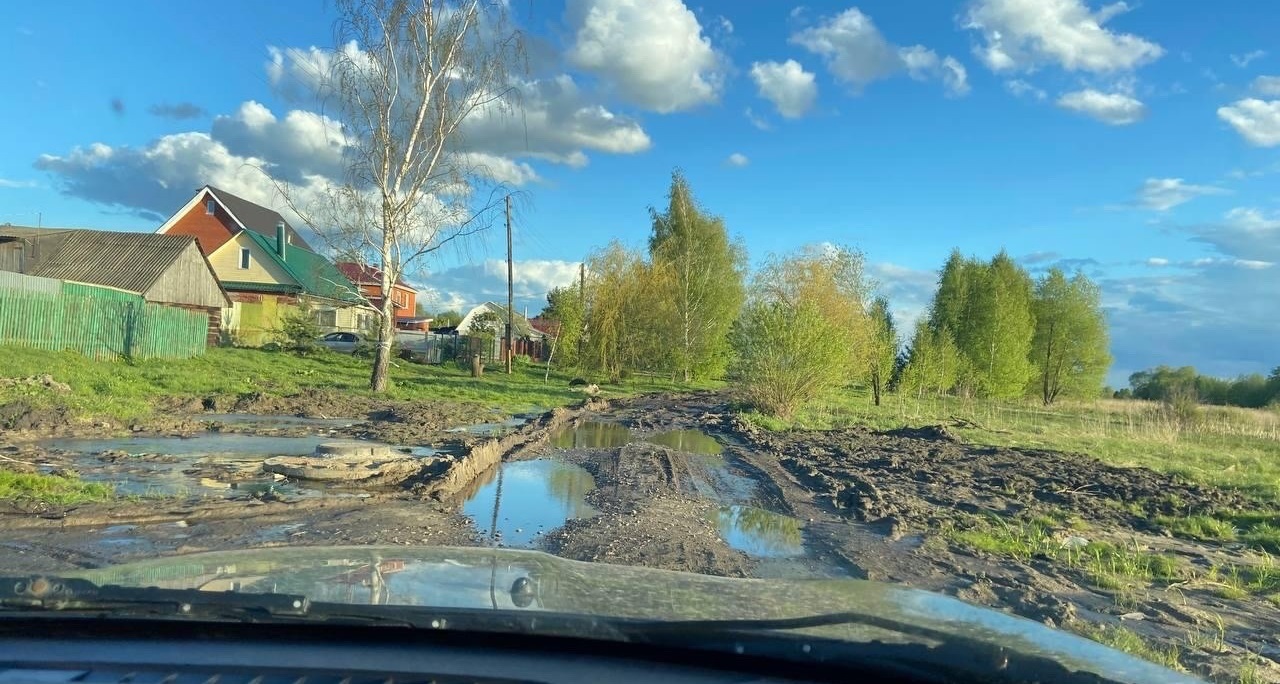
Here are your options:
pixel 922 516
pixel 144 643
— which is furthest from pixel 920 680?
pixel 922 516

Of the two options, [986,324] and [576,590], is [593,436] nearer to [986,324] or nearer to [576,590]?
[576,590]

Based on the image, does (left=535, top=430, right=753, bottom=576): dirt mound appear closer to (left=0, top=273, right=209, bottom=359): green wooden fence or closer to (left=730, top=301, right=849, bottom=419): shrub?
(left=730, top=301, right=849, bottom=419): shrub

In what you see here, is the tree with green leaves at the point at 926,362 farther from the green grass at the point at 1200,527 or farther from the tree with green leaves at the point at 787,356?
the green grass at the point at 1200,527

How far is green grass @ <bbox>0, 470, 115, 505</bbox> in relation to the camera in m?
8.13

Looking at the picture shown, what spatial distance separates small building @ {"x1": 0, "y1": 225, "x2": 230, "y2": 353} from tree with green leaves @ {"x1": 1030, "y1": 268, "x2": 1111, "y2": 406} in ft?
157

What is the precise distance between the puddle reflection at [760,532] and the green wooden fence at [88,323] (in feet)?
73.3

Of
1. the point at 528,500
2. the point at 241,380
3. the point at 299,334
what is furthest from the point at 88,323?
the point at 528,500

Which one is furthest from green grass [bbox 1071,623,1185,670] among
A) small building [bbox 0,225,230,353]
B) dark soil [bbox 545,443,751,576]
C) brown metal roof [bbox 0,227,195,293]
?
brown metal roof [bbox 0,227,195,293]

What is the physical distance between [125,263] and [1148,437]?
39.9 meters

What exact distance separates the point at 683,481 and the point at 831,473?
2873mm

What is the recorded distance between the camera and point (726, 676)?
244 cm

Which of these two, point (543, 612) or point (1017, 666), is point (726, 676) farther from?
point (1017, 666)

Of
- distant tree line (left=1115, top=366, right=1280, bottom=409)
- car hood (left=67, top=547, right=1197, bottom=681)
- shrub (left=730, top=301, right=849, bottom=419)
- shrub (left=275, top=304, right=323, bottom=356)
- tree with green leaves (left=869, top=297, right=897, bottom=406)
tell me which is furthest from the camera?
distant tree line (left=1115, top=366, right=1280, bottom=409)

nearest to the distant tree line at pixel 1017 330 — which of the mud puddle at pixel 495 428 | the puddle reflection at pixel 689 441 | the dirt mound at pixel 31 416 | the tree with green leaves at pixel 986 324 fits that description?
the tree with green leaves at pixel 986 324
